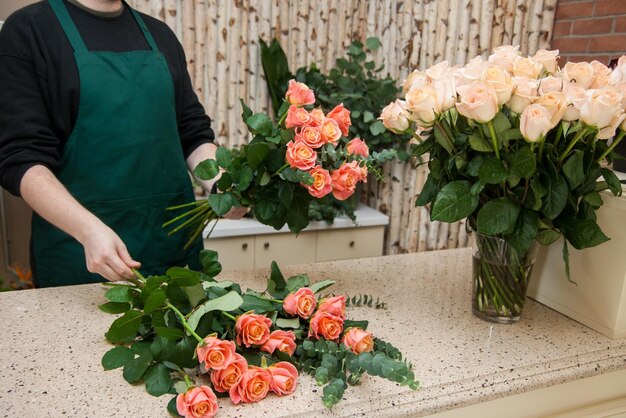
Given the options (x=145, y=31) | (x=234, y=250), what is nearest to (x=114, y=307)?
(x=145, y=31)

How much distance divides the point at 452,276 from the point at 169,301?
857mm

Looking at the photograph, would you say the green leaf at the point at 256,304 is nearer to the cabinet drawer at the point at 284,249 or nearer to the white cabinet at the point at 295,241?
the white cabinet at the point at 295,241

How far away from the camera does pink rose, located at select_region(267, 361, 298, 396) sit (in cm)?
96

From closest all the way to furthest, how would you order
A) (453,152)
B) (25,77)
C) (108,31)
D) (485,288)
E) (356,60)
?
(453,152), (485,288), (25,77), (108,31), (356,60)

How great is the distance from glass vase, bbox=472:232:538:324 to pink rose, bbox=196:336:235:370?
0.61 meters

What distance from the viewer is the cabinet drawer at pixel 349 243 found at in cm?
297

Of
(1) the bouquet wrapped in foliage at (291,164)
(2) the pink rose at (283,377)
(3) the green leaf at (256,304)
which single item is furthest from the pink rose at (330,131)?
(2) the pink rose at (283,377)

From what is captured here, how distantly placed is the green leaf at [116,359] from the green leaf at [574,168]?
0.87 meters

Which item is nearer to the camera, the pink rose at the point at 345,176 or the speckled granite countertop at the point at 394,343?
the speckled granite countertop at the point at 394,343

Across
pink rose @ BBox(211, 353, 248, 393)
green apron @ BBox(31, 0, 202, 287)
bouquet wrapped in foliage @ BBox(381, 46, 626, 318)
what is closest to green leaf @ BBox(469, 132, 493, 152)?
bouquet wrapped in foliage @ BBox(381, 46, 626, 318)

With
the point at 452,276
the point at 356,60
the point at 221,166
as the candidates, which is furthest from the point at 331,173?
the point at 356,60

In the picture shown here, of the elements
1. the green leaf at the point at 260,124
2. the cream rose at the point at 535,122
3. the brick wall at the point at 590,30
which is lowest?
the green leaf at the point at 260,124

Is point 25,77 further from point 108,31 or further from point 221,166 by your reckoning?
point 221,166

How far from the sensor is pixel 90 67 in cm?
163
